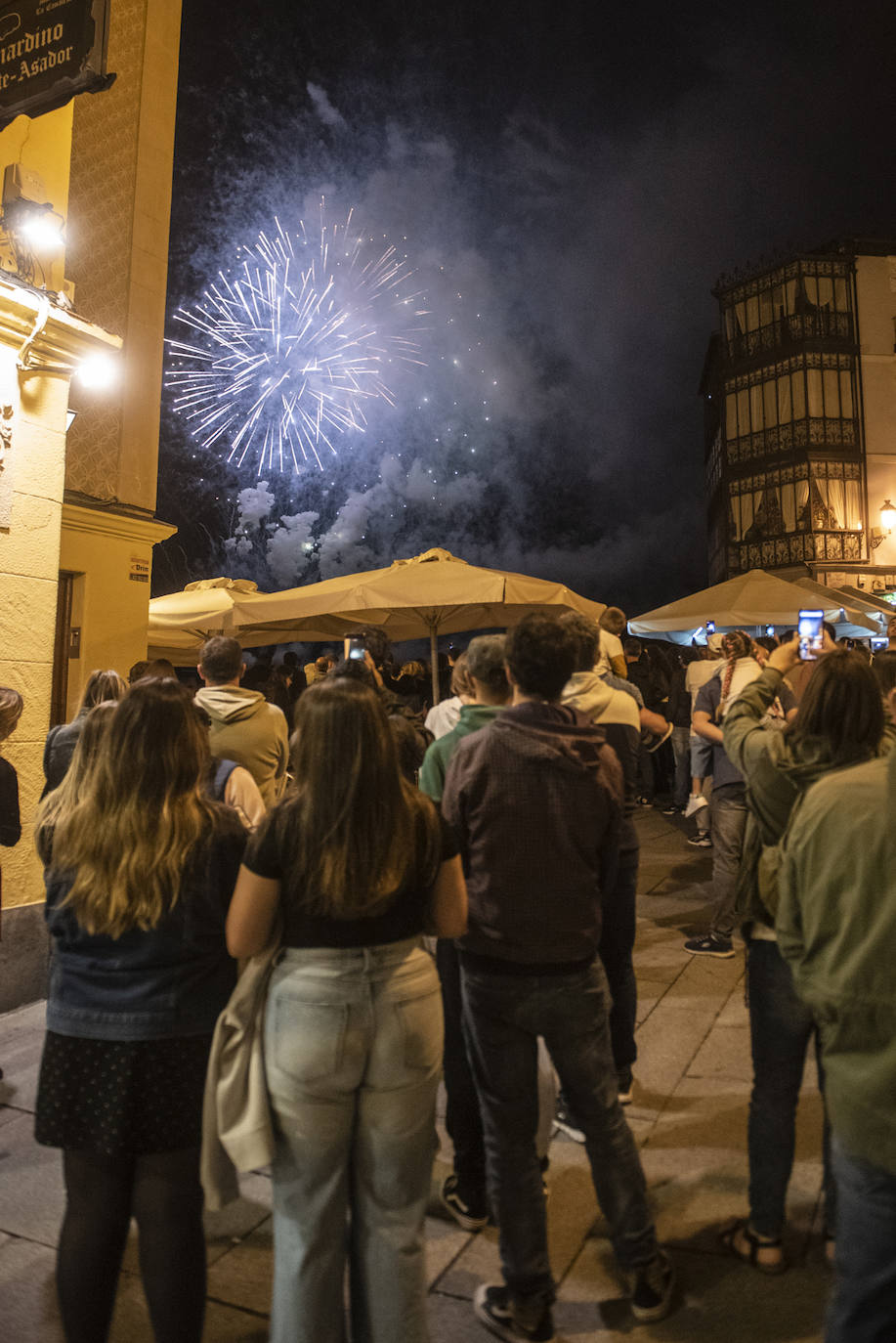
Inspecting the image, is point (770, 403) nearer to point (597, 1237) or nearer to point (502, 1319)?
point (597, 1237)

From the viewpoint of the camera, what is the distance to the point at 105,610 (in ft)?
29.2

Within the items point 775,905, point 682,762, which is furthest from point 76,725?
point 682,762

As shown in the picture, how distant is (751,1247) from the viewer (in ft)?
8.61

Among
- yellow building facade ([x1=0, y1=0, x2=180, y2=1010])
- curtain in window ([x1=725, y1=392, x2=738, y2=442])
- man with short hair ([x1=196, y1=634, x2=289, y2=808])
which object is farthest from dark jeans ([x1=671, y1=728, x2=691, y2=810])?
curtain in window ([x1=725, y1=392, x2=738, y2=442])

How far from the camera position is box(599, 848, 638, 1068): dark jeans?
11.6ft

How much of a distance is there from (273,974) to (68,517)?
7.61m

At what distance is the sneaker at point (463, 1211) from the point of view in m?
2.86

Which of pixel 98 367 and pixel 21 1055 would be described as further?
pixel 98 367

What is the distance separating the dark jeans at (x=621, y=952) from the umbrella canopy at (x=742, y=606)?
6900 mm

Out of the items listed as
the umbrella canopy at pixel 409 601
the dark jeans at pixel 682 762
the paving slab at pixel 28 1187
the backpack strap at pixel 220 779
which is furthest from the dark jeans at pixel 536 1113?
the dark jeans at pixel 682 762

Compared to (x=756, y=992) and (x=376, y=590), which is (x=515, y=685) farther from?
(x=376, y=590)

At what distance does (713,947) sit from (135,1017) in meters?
4.62

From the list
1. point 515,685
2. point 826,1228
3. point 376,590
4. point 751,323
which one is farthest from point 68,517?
point 751,323

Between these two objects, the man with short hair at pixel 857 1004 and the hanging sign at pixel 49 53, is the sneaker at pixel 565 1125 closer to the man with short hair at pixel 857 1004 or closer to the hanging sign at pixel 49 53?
the man with short hair at pixel 857 1004
